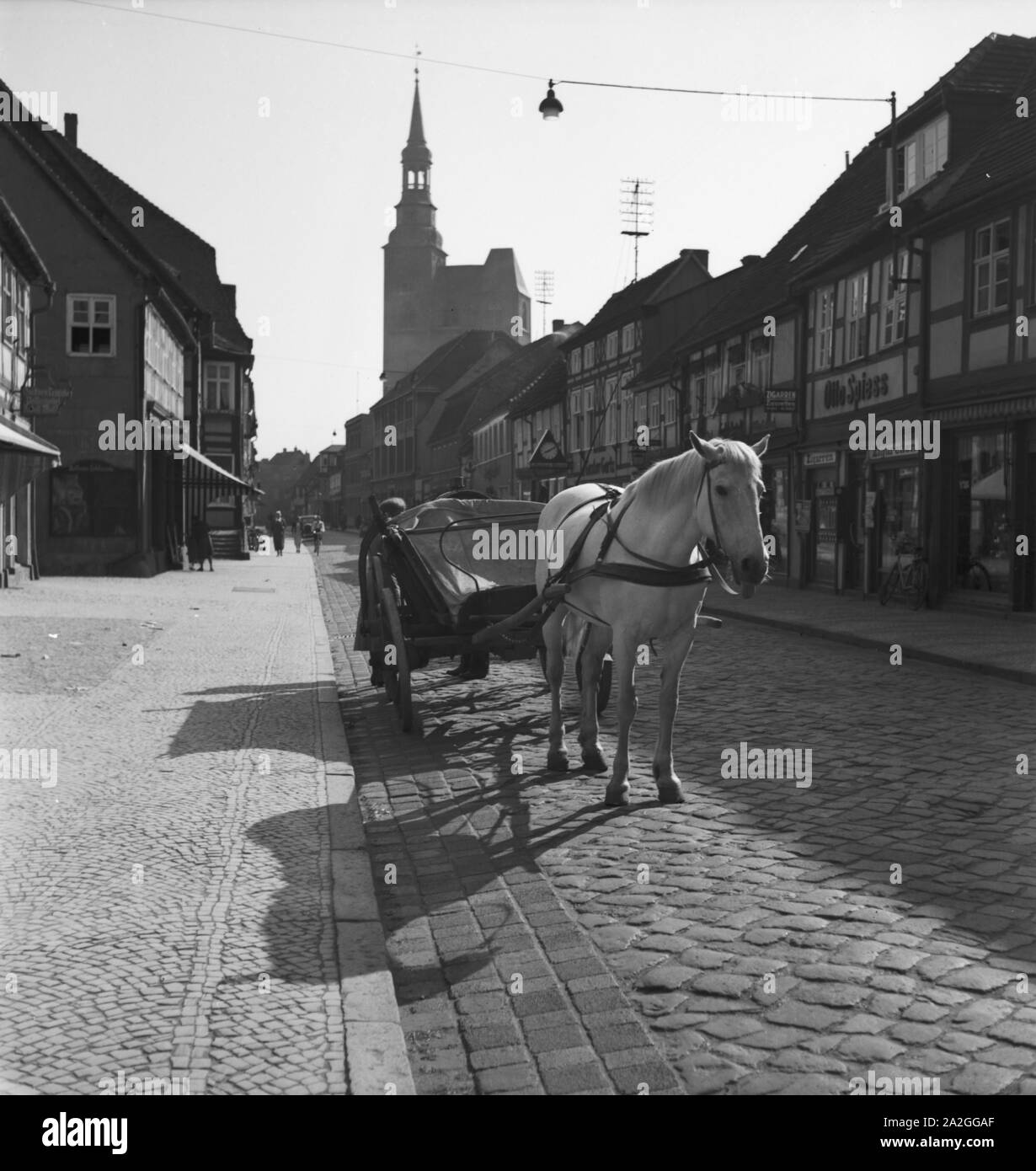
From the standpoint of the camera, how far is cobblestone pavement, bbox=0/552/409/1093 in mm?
3346

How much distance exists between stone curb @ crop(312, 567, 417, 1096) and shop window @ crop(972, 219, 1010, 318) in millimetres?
15420

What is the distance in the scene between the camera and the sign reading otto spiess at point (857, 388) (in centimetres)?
2280

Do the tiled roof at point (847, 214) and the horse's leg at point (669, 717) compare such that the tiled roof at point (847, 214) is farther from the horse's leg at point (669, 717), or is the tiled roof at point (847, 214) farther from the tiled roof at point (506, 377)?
the tiled roof at point (506, 377)

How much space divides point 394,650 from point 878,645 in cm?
760

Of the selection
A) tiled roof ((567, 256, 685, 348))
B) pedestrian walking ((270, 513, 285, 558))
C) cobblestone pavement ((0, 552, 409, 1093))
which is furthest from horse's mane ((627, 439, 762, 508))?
pedestrian walking ((270, 513, 285, 558))

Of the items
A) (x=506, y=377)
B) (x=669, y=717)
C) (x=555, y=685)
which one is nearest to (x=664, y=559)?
(x=669, y=717)

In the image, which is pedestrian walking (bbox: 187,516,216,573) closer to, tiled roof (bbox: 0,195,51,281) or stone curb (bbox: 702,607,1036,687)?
Answer: tiled roof (bbox: 0,195,51,281)

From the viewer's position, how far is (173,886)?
487cm

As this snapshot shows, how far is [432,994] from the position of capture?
4004 mm

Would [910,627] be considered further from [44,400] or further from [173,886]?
[44,400]

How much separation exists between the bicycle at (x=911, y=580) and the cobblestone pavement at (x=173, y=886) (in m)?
12.6

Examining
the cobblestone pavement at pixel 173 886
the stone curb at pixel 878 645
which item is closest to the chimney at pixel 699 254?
the stone curb at pixel 878 645
